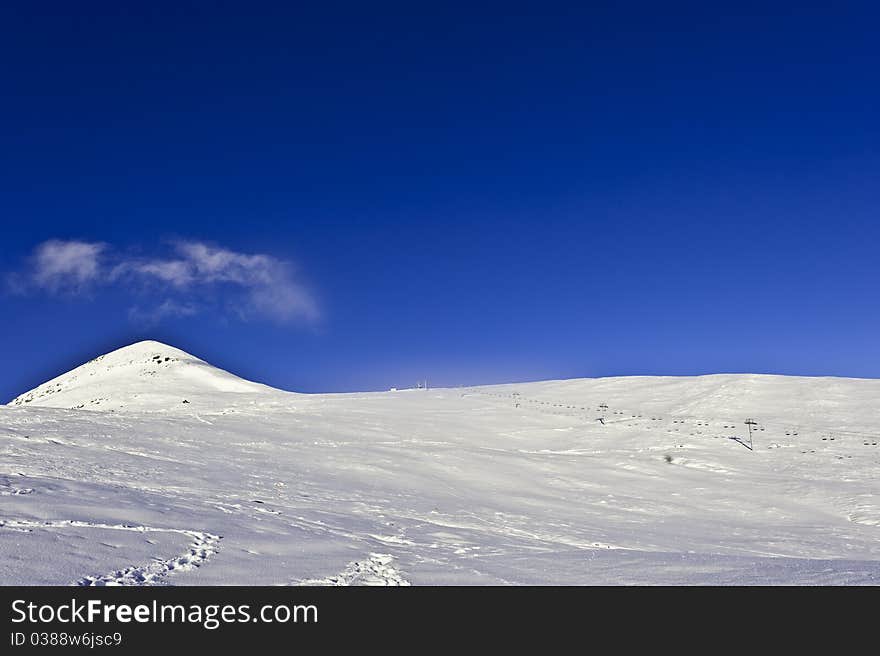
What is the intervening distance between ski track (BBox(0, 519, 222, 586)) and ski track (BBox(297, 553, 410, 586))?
2015 mm

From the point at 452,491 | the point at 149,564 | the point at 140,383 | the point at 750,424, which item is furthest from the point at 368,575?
the point at 140,383

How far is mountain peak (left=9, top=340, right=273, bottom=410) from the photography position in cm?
5644

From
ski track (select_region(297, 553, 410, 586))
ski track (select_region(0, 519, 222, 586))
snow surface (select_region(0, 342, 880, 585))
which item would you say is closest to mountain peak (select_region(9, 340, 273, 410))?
snow surface (select_region(0, 342, 880, 585))

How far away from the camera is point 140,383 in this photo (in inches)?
2884

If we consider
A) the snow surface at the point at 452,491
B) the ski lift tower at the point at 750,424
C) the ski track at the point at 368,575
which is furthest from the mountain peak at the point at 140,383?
the ski track at the point at 368,575

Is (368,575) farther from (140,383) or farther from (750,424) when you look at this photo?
(140,383)

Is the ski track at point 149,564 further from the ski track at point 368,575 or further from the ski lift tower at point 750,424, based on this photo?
the ski lift tower at point 750,424

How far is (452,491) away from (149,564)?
46.5ft

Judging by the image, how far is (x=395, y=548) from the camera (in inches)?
496

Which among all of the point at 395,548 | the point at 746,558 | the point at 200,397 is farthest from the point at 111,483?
the point at 200,397

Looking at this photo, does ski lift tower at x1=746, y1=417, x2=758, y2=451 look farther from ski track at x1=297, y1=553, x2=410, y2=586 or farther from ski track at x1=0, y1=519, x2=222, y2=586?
ski track at x1=0, y1=519, x2=222, y2=586

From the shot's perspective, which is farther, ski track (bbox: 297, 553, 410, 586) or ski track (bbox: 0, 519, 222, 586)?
ski track (bbox: 297, 553, 410, 586)
